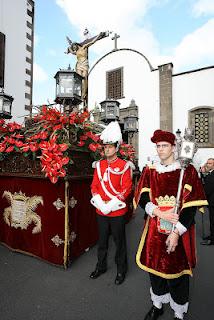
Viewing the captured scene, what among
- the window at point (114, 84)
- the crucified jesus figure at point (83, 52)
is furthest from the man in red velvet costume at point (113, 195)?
the window at point (114, 84)

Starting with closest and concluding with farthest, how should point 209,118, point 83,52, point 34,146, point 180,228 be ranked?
1. point 180,228
2. point 34,146
3. point 83,52
4. point 209,118

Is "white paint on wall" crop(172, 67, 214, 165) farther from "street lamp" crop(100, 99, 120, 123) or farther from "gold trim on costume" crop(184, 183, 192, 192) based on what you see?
"gold trim on costume" crop(184, 183, 192, 192)

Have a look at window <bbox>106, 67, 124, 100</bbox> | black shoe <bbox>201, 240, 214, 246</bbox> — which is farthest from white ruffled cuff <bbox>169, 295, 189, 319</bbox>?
Result: window <bbox>106, 67, 124, 100</bbox>

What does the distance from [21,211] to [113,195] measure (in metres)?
1.65

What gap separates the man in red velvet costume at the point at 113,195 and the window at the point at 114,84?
13.1m

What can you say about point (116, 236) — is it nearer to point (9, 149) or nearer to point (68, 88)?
point (9, 149)

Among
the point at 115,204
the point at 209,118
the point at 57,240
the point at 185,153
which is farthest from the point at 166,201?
the point at 209,118

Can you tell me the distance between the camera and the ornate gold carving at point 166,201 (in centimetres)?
201

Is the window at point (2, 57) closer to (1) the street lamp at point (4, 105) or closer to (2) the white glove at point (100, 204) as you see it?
(1) the street lamp at point (4, 105)

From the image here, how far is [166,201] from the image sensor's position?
6.67 feet

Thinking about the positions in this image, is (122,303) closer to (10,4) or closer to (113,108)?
(113,108)

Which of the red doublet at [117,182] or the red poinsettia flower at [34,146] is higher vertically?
the red poinsettia flower at [34,146]

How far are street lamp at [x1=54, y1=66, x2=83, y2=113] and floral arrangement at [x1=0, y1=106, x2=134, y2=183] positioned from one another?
1.55ft

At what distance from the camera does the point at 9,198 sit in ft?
Result: 12.0
